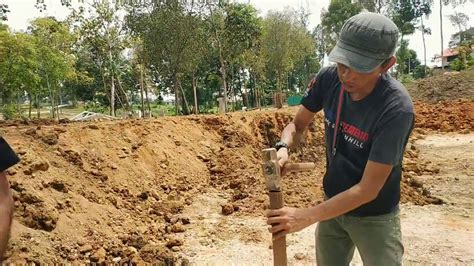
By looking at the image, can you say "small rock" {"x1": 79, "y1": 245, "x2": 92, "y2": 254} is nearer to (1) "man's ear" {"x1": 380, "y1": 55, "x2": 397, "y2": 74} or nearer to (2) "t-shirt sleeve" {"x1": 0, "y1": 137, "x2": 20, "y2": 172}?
(2) "t-shirt sleeve" {"x1": 0, "y1": 137, "x2": 20, "y2": 172}

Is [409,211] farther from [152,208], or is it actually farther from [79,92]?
[79,92]

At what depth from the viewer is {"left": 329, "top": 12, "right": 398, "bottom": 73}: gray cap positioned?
1665 mm

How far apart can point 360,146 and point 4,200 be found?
150cm

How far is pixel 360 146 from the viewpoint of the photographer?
1.85 m

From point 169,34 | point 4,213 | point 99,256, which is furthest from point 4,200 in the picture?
point 169,34

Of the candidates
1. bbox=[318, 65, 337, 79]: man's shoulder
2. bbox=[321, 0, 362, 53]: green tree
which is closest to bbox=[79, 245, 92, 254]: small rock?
bbox=[318, 65, 337, 79]: man's shoulder

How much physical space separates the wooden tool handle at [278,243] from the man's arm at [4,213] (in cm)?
108

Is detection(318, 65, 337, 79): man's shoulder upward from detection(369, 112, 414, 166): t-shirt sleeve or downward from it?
upward

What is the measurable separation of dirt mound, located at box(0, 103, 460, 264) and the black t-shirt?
122 inches

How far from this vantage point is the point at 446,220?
247 inches

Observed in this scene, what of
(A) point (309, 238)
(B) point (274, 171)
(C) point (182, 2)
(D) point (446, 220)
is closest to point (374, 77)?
(B) point (274, 171)

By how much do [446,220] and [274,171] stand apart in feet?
18.2

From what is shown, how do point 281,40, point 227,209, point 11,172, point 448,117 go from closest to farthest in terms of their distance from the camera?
point 11,172 < point 227,209 < point 448,117 < point 281,40

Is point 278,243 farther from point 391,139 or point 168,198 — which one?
point 168,198
